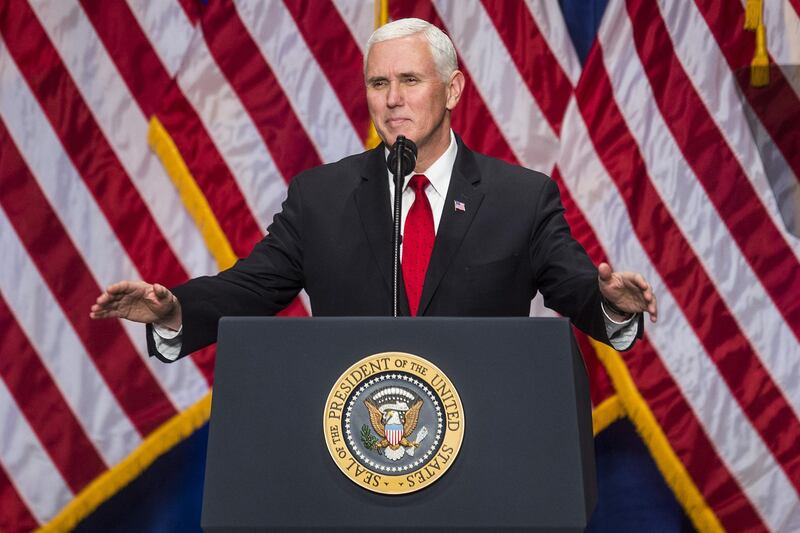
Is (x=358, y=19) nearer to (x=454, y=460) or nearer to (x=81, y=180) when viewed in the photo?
(x=81, y=180)

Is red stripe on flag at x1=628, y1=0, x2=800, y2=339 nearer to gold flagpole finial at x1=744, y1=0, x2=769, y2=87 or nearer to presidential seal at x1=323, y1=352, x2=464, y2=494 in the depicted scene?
gold flagpole finial at x1=744, y1=0, x2=769, y2=87

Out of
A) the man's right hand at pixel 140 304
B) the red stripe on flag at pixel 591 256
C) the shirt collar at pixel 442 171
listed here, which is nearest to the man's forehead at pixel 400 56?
the shirt collar at pixel 442 171

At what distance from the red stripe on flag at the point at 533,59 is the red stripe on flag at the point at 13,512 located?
2.07m

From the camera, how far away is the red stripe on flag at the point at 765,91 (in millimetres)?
3232

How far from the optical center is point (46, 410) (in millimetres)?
3443

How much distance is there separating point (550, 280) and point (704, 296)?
1.48m

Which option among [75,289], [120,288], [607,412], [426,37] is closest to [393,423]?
[120,288]

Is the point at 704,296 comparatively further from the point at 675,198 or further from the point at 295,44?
the point at 295,44

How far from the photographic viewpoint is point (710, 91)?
10.7 feet

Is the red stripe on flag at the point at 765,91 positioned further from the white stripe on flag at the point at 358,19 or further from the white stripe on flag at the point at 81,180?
the white stripe on flag at the point at 81,180

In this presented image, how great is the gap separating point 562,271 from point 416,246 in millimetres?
262

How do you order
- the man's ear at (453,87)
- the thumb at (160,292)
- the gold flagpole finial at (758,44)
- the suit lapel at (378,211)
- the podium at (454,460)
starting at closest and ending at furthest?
the podium at (454,460)
the thumb at (160,292)
the suit lapel at (378,211)
the man's ear at (453,87)
the gold flagpole finial at (758,44)

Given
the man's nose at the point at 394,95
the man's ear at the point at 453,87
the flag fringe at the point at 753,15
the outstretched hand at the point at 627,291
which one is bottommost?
the flag fringe at the point at 753,15

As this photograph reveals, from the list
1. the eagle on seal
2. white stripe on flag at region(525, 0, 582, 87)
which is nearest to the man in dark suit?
the eagle on seal
